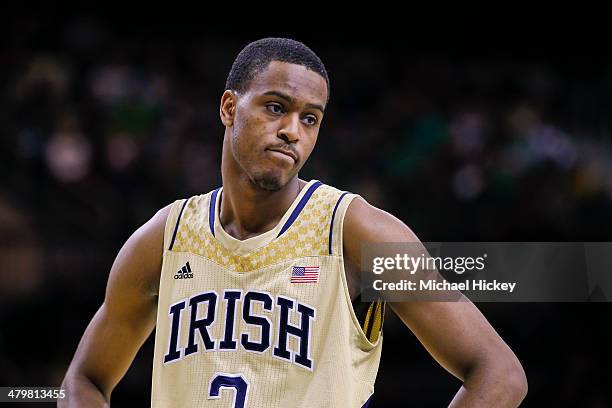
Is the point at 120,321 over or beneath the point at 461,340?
over

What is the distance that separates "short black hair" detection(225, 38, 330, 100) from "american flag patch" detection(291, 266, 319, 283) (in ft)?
1.98

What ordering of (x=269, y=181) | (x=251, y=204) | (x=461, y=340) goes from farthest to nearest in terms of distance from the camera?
(x=251, y=204) < (x=269, y=181) < (x=461, y=340)

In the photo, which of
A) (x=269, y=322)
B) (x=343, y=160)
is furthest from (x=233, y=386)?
(x=343, y=160)

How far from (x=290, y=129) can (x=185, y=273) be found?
0.60 metres

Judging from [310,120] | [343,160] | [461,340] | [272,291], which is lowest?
[461,340]

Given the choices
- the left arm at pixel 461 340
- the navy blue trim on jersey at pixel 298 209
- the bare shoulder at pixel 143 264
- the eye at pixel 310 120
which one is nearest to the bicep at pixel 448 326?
the left arm at pixel 461 340

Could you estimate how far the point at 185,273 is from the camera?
296 centimetres

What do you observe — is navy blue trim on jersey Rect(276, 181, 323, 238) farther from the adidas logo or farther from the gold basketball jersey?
the adidas logo

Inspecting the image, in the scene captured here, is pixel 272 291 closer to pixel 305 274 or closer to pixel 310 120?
pixel 305 274

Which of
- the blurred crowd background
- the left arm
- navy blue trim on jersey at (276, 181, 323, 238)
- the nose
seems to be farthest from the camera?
the blurred crowd background

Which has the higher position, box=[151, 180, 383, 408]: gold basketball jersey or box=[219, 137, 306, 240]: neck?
box=[219, 137, 306, 240]: neck

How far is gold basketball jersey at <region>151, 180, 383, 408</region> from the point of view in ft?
8.82

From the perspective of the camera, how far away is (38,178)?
20.7 ft

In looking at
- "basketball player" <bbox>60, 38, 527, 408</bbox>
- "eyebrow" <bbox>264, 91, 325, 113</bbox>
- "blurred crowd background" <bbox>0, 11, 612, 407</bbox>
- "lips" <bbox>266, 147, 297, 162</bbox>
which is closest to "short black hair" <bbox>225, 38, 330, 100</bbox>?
"basketball player" <bbox>60, 38, 527, 408</bbox>
